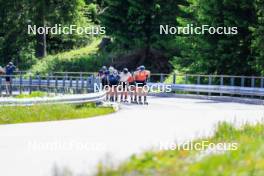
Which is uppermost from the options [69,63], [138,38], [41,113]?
[138,38]

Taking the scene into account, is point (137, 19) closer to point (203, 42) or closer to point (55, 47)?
point (203, 42)

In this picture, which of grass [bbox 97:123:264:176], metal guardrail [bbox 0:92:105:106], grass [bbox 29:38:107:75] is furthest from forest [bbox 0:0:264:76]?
grass [bbox 97:123:264:176]

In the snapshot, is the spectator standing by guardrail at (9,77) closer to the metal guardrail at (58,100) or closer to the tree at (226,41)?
the tree at (226,41)

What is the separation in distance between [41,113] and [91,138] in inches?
227

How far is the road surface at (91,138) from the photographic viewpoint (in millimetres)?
11273

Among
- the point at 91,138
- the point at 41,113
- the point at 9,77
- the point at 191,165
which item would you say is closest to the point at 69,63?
the point at 9,77

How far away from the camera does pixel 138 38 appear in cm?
5091

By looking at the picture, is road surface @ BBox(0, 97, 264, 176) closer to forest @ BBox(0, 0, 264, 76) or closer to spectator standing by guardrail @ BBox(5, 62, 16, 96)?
forest @ BBox(0, 0, 264, 76)

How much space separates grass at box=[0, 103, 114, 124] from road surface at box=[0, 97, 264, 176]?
834mm

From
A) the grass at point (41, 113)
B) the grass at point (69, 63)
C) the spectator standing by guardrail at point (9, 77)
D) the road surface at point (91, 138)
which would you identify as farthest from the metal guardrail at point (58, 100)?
the grass at point (69, 63)

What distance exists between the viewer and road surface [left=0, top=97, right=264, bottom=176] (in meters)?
11.3

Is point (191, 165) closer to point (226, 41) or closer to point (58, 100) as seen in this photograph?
point (58, 100)

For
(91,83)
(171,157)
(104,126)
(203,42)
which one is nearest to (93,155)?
(171,157)

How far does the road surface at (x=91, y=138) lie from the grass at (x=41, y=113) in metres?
0.83
